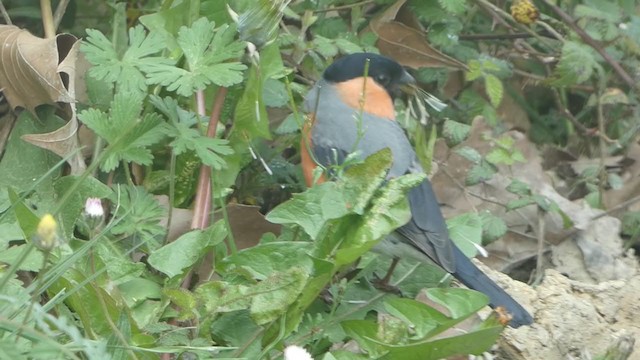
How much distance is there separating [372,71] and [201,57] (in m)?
0.99

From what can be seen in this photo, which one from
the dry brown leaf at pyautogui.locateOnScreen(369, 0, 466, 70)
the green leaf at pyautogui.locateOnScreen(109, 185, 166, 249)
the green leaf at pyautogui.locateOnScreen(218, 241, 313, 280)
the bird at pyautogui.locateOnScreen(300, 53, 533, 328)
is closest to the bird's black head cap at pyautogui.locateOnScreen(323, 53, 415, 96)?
the bird at pyautogui.locateOnScreen(300, 53, 533, 328)

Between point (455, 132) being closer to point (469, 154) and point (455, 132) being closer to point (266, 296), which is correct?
point (469, 154)

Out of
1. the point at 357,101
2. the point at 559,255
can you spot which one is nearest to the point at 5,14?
the point at 357,101

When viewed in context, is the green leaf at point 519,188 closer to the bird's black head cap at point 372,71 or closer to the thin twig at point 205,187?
the bird's black head cap at point 372,71

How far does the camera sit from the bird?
10.2 ft

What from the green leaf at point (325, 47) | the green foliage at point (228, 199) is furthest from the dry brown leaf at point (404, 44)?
the green leaf at point (325, 47)

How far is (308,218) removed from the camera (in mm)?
2758

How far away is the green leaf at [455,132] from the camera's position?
398 centimetres

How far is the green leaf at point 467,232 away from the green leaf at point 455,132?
0.65 meters

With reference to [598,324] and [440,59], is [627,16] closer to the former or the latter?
[440,59]

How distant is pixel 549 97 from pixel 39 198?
2.59 meters

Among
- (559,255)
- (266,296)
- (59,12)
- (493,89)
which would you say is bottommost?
(559,255)

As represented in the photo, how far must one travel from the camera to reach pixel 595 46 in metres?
4.36

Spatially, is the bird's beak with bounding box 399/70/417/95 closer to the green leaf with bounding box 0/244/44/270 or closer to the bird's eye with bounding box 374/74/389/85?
the bird's eye with bounding box 374/74/389/85
